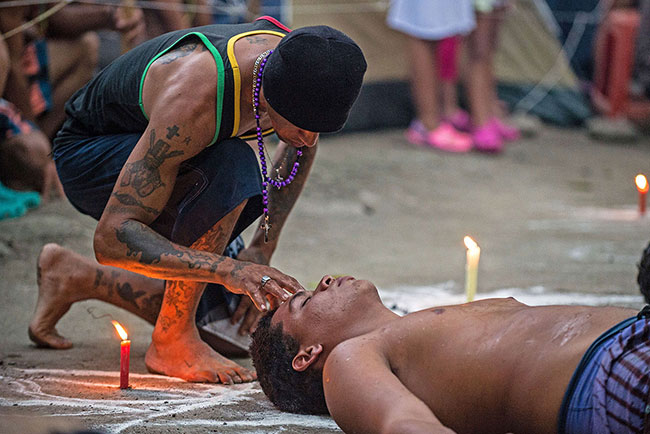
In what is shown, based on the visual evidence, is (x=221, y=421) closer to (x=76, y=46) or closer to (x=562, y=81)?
(x=76, y=46)

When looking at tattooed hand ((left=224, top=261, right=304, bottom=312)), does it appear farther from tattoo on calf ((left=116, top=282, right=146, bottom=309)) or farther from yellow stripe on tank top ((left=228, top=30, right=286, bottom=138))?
tattoo on calf ((left=116, top=282, right=146, bottom=309))

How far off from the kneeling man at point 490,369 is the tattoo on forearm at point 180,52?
38.1 inches

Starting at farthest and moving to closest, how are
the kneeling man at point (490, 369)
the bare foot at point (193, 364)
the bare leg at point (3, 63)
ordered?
the bare leg at point (3, 63)
the bare foot at point (193, 364)
the kneeling man at point (490, 369)

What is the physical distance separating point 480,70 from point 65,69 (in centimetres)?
371

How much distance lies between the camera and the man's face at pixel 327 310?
235cm

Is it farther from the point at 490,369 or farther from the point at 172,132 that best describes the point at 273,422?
the point at 172,132

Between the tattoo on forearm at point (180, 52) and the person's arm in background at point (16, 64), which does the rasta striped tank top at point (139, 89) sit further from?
the person's arm in background at point (16, 64)

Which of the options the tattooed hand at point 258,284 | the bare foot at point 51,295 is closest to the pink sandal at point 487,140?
the bare foot at point 51,295

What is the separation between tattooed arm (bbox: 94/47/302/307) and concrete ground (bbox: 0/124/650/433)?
0.40 m

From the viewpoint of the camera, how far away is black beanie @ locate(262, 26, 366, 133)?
2.42m

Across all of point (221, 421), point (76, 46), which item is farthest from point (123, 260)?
point (76, 46)

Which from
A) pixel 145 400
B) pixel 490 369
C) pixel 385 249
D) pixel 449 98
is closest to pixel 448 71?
pixel 449 98

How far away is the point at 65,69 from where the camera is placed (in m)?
5.49

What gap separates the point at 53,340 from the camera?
3244 mm
